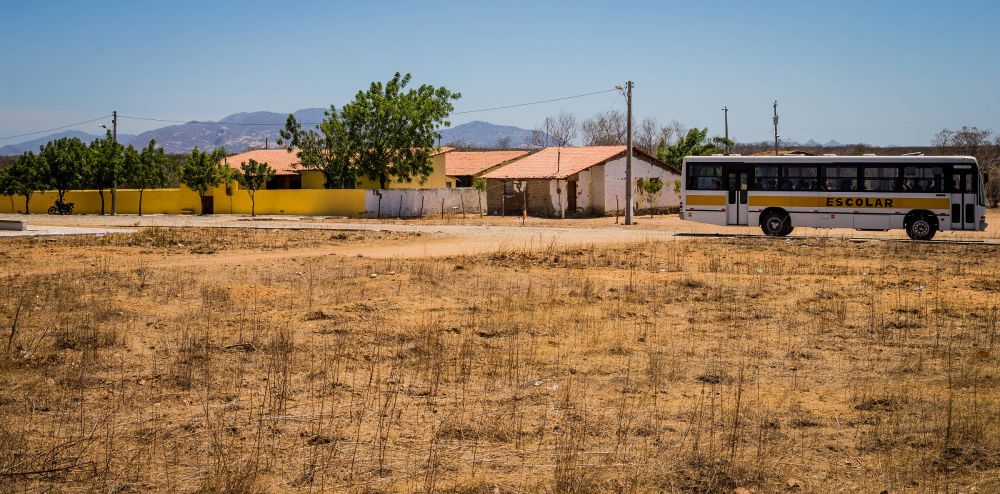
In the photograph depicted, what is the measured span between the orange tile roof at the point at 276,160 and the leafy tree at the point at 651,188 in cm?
2437

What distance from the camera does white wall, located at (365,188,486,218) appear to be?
181 ft

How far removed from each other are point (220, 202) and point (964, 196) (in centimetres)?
4915

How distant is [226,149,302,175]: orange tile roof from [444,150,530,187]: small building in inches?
462

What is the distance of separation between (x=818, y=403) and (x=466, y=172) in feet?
217

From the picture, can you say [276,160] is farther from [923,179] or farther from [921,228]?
[921,228]

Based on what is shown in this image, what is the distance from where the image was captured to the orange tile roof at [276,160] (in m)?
66.4

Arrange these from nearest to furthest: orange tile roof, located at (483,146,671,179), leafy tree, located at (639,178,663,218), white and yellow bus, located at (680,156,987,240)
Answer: white and yellow bus, located at (680,156,987,240), orange tile roof, located at (483,146,671,179), leafy tree, located at (639,178,663,218)

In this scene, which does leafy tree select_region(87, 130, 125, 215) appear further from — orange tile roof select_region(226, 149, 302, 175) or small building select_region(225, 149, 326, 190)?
A: orange tile roof select_region(226, 149, 302, 175)

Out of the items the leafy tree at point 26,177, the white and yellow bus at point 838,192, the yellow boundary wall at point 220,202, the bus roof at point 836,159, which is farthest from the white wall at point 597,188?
the leafy tree at point 26,177

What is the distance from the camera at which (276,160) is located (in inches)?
2793

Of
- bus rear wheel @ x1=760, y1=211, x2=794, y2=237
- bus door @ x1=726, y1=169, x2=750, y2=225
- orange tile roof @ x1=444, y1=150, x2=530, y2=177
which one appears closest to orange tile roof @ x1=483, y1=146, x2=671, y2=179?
orange tile roof @ x1=444, y1=150, x2=530, y2=177

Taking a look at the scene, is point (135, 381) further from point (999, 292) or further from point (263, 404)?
point (999, 292)

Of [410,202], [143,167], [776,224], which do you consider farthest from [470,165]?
[776,224]

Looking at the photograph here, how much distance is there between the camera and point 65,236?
31906 millimetres
